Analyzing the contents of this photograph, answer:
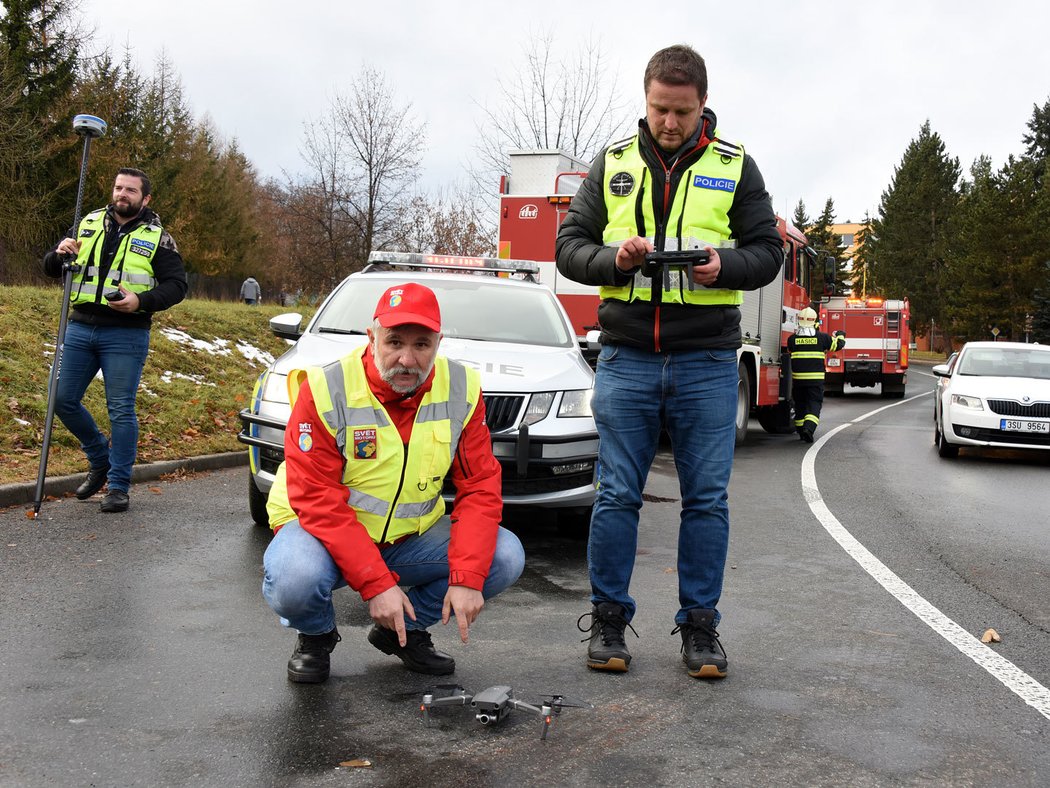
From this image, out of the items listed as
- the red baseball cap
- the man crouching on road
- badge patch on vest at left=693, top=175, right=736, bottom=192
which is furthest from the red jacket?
badge patch on vest at left=693, top=175, right=736, bottom=192

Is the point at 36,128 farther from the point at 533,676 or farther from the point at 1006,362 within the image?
the point at 533,676

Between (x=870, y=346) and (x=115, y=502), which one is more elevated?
(x=870, y=346)

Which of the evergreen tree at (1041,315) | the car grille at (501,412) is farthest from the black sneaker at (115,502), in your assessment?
the evergreen tree at (1041,315)

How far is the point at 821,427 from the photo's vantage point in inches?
698

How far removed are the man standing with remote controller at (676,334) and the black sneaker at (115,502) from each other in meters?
3.98

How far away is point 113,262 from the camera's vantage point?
22.1ft

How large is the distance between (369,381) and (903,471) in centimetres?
921

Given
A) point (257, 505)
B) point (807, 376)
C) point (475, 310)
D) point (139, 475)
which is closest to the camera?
point (257, 505)

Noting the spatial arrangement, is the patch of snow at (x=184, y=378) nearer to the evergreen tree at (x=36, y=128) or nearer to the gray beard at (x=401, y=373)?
the gray beard at (x=401, y=373)

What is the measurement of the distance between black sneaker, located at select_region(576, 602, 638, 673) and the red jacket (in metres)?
0.67

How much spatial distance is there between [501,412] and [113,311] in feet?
8.91

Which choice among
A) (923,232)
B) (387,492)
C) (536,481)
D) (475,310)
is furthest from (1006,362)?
(923,232)

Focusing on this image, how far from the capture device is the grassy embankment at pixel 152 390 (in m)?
8.33

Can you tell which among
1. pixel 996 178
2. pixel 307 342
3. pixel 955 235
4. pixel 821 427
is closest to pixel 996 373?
pixel 821 427
